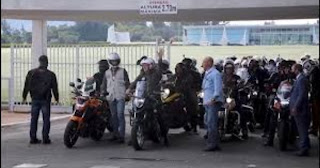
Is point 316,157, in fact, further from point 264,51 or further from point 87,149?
point 264,51

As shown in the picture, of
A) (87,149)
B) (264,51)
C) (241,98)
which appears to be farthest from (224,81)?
(264,51)

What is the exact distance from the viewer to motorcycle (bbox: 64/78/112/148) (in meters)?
11.1

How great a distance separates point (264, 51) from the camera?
120 ft

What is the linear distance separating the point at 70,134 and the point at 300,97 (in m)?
4.25

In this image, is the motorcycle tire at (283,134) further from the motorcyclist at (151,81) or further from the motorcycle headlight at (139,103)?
the motorcycle headlight at (139,103)

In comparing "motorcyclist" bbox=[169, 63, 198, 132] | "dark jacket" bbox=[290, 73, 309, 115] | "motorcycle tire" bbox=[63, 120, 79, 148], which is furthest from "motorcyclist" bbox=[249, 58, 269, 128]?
"motorcycle tire" bbox=[63, 120, 79, 148]

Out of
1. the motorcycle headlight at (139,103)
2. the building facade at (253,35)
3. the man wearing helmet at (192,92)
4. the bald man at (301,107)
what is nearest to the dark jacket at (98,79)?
the motorcycle headlight at (139,103)

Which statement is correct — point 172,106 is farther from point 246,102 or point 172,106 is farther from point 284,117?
point 284,117

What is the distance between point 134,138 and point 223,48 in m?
22.5

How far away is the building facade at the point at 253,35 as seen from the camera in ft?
103

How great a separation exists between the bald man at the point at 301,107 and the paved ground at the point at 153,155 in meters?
0.29

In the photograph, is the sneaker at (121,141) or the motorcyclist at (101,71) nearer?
the sneaker at (121,141)

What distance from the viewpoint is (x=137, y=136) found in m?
10.7

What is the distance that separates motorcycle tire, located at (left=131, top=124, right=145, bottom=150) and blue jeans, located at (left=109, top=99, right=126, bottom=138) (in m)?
0.97
